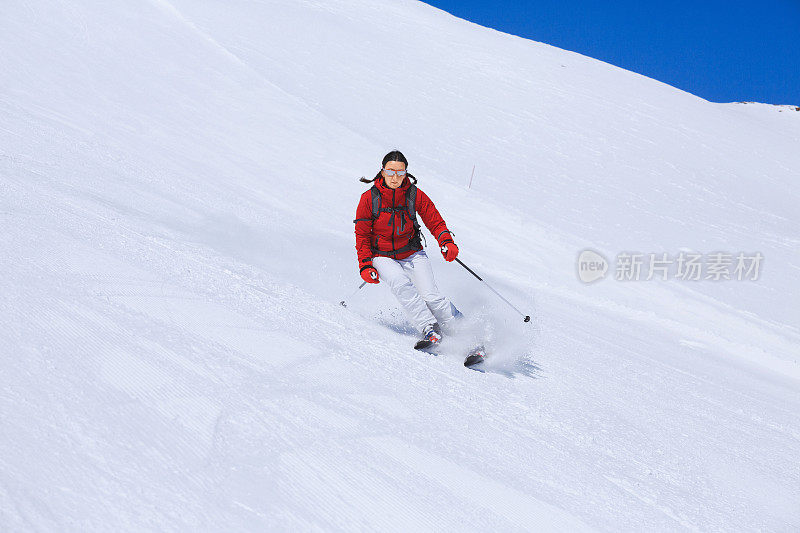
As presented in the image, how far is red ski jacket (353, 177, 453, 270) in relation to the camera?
506 centimetres

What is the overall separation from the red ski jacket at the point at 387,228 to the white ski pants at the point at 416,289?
0.28 ft

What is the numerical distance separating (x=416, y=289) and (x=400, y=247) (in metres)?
0.39

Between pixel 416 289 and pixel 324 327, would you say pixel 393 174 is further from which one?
pixel 324 327

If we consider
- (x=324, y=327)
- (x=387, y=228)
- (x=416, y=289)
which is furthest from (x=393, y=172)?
(x=324, y=327)

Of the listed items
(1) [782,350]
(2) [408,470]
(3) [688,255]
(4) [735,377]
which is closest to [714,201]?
(3) [688,255]

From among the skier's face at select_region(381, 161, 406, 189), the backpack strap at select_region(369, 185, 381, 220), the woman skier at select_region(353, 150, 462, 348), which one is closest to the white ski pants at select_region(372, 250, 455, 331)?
the woman skier at select_region(353, 150, 462, 348)

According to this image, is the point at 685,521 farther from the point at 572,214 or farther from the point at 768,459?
the point at 572,214

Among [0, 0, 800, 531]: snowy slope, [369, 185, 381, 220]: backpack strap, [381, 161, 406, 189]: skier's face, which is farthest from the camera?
[369, 185, 381, 220]: backpack strap

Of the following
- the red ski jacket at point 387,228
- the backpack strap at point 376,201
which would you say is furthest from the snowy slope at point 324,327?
the backpack strap at point 376,201

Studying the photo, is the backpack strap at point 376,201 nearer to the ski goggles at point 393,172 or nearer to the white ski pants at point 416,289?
the ski goggles at point 393,172

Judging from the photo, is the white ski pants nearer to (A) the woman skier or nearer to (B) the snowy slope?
(A) the woman skier

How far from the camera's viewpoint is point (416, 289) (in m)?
5.05

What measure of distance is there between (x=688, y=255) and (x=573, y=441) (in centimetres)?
941

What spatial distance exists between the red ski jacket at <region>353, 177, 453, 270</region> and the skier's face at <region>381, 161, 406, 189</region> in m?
0.05
